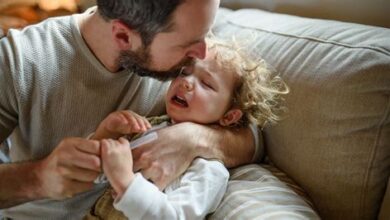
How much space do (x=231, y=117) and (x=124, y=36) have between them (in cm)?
35

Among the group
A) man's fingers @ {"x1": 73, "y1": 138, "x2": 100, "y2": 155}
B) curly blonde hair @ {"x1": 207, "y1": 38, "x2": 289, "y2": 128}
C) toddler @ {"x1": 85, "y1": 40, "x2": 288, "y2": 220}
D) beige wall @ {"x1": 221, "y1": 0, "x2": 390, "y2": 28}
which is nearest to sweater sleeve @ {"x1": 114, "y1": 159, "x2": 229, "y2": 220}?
toddler @ {"x1": 85, "y1": 40, "x2": 288, "y2": 220}

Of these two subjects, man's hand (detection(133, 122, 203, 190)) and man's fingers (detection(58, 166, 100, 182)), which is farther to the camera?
man's hand (detection(133, 122, 203, 190))

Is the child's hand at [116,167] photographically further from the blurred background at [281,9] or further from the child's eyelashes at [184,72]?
the blurred background at [281,9]

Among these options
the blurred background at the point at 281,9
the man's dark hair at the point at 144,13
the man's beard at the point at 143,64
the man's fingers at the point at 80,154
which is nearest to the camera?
the man's fingers at the point at 80,154

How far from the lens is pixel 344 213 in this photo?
3.28ft

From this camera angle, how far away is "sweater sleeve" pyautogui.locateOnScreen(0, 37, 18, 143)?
1.08 meters

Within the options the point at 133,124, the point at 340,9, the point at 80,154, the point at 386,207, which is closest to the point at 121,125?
the point at 133,124

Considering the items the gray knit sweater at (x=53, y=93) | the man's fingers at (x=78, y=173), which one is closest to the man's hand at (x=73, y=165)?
the man's fingers at (x=78, y=173)

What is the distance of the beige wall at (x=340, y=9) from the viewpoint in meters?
1.23

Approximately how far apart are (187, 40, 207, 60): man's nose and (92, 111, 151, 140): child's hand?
8.2 inches

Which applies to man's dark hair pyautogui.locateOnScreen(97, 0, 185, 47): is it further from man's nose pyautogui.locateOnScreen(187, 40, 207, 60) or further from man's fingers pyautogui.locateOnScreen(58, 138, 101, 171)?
man's fingers pyautogui.locateOnScreen(58, 138, 101, 171)

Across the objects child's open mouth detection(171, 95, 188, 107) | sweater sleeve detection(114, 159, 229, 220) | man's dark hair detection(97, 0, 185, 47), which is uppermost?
man's dark hair detection(97, 0, 185, 47)

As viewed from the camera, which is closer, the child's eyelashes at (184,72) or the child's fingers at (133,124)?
the child's fingers at (133,124)

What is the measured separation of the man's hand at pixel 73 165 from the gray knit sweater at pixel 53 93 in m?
0.20
